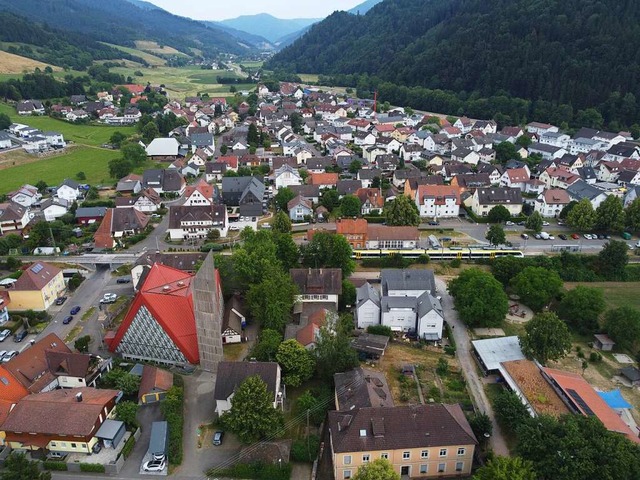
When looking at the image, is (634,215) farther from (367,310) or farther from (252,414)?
(252,414)

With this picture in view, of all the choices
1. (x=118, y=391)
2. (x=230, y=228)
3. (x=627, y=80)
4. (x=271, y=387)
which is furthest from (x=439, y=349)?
(x=627, y=80)

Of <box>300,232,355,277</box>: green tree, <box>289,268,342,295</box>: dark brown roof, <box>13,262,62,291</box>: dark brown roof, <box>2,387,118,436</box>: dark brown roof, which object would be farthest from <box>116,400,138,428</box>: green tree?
<box>300,232,355,277</box>: green tree

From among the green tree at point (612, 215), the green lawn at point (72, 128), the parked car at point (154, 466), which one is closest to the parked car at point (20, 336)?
the parked car at point (154, 466)

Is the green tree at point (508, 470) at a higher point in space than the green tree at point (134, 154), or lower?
higher

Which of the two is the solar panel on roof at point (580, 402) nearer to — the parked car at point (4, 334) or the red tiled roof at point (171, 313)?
the red tiled roof at point (171, 313)

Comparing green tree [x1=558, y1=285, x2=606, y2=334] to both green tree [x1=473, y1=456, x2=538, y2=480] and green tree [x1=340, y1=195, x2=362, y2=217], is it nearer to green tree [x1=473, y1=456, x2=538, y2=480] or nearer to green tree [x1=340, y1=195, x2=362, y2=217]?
green tree [x1=473, y1=456, x2=538, y2=480]

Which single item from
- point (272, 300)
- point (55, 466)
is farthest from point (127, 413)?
point (272, 300)

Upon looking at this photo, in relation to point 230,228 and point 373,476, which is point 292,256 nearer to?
point 230,228
